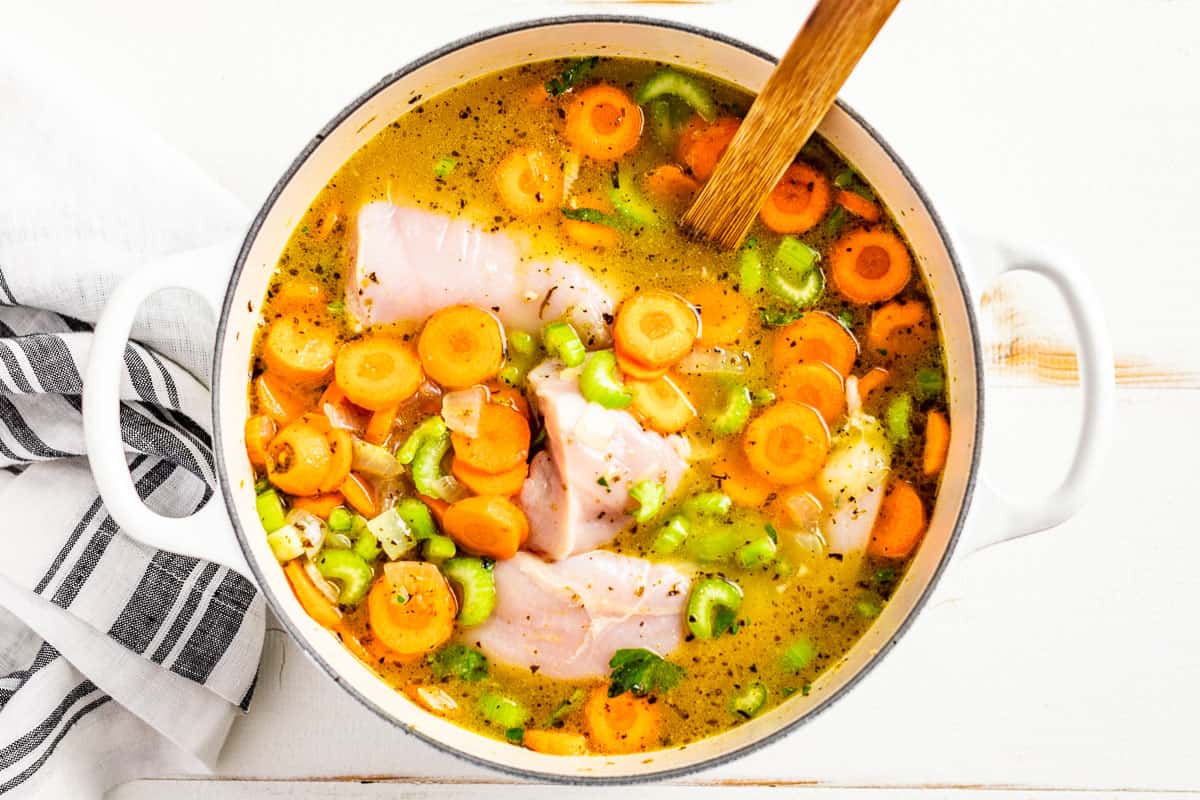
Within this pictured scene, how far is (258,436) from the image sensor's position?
2055 mm

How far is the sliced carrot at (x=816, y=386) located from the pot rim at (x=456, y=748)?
9.7 inches

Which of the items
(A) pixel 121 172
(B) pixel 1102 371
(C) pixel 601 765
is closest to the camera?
(B) pixel 1102 371

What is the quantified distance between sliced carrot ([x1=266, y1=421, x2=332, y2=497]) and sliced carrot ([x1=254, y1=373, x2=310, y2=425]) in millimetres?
51

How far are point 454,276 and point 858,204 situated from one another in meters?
0.74

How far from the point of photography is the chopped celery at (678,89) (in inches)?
81.0

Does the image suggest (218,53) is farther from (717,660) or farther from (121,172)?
(717,660)

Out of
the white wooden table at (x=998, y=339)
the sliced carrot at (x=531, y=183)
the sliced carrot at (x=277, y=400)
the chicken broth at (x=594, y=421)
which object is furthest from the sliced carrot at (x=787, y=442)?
the sliced carrot at (x=277, y=400)

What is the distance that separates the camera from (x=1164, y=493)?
7.55 feet

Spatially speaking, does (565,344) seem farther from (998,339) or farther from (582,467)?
(998,339)

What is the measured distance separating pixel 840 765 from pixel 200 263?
154cm

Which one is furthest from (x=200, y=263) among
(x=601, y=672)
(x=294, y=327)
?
(x=601, y=672)

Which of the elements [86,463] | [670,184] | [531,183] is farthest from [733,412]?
[86,463]

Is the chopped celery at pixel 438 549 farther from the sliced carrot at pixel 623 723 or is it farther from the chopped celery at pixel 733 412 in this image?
the chopped celery at pixel 733 412

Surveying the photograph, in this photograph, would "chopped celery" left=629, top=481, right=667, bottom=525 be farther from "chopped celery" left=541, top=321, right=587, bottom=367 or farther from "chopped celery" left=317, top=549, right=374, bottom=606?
"chopped celery" left=317, top=549, right=374, bottom=606
